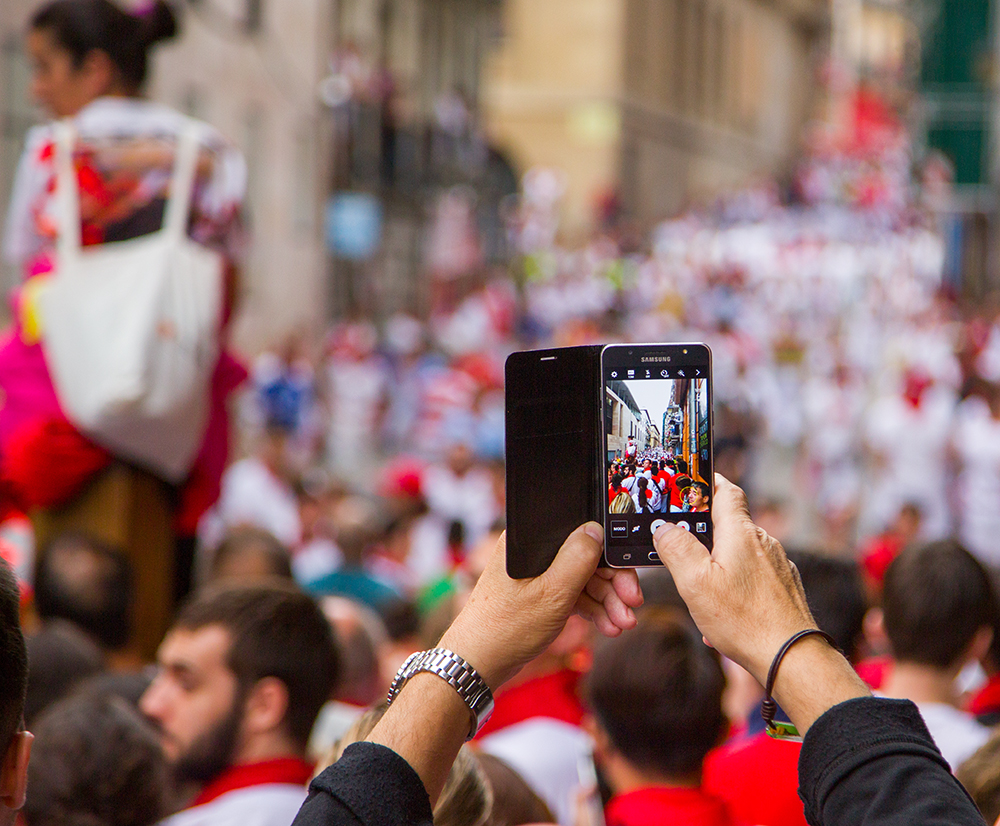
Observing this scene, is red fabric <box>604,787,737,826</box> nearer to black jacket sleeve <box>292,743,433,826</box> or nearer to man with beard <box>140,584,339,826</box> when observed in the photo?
man with beard <box>140,584,339,826</box>

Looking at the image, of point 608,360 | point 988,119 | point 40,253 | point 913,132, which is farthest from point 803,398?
point 913,132

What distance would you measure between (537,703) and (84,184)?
1903mm

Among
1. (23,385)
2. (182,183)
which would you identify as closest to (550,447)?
(182,183)

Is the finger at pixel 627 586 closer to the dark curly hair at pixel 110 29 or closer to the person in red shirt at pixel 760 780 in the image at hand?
the person in red shirt at pixel 760 780

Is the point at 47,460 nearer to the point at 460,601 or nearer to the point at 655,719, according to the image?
the point at 460,601

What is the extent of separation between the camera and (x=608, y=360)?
1827mm

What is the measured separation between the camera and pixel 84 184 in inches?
148

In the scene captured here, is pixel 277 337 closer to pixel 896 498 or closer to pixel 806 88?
pixel 896 498

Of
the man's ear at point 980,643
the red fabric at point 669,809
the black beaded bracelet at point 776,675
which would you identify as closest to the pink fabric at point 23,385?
the red fabric at point 669,809

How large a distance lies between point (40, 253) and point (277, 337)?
51.9 ft

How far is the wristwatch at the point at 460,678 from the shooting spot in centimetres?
172

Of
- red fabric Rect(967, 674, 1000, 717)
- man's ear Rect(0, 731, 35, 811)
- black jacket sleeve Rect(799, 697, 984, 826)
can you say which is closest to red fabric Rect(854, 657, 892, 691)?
red fabric Rect(967, 674, 1000, 717)

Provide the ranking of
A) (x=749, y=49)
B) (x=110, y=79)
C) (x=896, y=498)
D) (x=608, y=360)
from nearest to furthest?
(x=608, y=360) → (x=110, y=79) → (x=896, y=498) → (x=749, y=49)

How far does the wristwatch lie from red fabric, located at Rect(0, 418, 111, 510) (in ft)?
7.51
